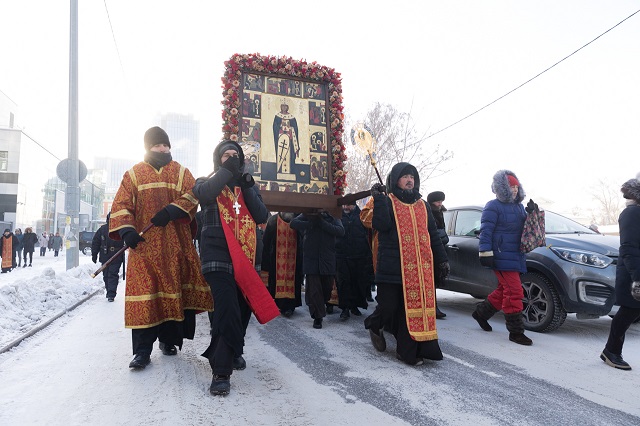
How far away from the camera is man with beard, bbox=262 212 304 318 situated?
777 centimetres

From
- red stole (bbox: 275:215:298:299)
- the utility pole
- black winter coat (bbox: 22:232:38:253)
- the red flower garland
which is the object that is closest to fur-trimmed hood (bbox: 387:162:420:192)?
the red flower garland

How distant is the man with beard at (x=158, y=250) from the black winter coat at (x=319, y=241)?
93.8 inches

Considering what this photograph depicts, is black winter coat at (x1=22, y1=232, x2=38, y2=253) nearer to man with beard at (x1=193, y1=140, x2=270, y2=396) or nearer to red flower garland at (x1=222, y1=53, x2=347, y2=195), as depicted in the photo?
→ red flower garland at (x1=222, y1=53, x2=347, y2=195)

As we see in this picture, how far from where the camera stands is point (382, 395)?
3.61 m

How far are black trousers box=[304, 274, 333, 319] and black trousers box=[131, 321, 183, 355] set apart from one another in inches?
91.6

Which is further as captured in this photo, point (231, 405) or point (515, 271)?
point (515, 271)

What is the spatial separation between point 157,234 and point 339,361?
2098 millimetres

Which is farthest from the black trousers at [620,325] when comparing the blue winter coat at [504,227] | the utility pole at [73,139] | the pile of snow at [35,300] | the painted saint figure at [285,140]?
the utility pole at [73,139]

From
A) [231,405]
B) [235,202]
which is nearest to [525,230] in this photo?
[235,202]

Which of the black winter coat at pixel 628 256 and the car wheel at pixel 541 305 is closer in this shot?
the black winter coat at pixel 628 256

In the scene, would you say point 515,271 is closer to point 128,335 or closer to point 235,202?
point 235,202

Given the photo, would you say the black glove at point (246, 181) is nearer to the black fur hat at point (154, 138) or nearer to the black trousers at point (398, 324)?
the black fur hat at point (154, 138)

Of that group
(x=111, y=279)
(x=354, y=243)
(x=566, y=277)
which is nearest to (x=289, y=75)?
(x=354, y=243)

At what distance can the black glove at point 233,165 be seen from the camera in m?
4.07
